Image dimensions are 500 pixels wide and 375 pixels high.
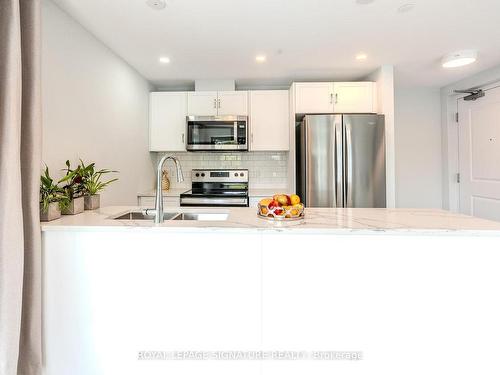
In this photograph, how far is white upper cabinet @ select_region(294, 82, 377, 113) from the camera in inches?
130

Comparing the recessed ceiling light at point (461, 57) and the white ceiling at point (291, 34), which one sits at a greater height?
the white ceiling at point (291, 34)

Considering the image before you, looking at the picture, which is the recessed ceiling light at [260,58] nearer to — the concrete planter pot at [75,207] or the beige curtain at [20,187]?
the beige curtain at [20,187]

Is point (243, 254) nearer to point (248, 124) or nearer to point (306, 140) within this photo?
point (306, 140)

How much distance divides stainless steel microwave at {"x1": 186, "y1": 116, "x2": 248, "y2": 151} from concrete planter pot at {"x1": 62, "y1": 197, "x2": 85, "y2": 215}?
5.87 ft

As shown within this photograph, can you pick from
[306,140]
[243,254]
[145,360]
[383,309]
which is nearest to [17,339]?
[145,360]

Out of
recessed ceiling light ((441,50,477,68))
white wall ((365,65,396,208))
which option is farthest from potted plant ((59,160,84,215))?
recessed ceiling light ((441,50,477,68))

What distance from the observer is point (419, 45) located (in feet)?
8.65

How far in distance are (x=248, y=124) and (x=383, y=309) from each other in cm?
265

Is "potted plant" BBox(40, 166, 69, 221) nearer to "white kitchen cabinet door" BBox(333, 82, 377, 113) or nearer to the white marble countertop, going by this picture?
the white marble countertop

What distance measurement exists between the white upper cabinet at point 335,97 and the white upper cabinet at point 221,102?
68cm

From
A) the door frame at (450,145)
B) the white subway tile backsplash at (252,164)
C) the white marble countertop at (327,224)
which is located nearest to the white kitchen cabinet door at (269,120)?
the white subway tile backsplash at (252,164)

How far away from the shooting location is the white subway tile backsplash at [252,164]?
12.9 ft

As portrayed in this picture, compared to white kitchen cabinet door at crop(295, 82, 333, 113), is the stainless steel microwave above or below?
below

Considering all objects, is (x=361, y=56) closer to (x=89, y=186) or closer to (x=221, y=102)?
(x=221, y=102)
